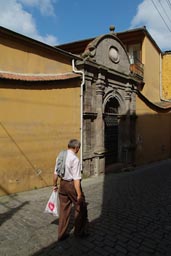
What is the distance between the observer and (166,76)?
2016 centimetres

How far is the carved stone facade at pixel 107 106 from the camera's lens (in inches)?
363

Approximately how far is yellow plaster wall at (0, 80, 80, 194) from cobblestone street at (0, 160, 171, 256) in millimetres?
481

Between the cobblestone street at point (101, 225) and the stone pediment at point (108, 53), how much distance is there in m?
5.11

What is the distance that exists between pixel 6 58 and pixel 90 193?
14.4 ft

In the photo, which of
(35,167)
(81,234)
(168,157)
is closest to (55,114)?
(35,167)

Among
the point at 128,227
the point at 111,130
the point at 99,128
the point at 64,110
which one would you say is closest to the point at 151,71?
the point at 111,130

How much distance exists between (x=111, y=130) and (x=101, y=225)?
→ 22.3 feet

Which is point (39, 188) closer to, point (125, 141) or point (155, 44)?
point (125, 141)

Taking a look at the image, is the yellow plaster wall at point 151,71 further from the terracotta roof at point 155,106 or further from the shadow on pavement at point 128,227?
the shadow on pavement at point 128,227

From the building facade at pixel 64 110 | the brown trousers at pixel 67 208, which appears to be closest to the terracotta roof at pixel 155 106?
the building facade at pixel 64 110

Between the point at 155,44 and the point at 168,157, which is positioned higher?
the point at 155,44

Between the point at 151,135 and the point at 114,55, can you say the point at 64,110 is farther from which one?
the point at 151,135

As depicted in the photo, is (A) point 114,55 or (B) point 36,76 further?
(A) point 114,55

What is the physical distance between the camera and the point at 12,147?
6645 millimetres
